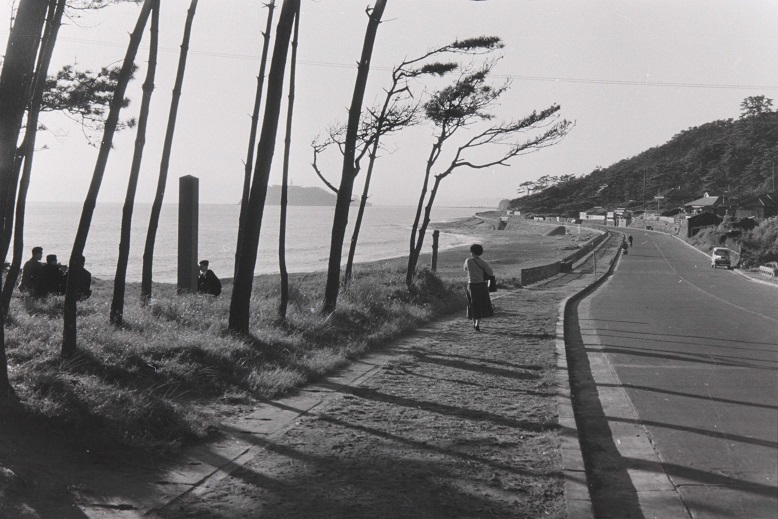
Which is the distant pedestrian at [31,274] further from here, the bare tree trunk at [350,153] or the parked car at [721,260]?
the parked car at [721,260]

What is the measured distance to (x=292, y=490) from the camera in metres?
5.07

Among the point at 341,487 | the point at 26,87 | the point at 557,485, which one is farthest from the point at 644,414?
the point at 26,87

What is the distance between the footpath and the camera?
15.7 feet

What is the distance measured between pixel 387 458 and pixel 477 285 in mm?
7767

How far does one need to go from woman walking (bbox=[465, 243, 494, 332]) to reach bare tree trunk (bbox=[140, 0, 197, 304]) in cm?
631

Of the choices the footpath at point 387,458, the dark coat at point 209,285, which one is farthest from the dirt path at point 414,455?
the dark coat at point 209,285

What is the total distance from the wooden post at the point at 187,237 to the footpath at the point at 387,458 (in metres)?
8.47

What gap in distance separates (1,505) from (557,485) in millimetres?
3381

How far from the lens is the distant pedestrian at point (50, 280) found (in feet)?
46.3

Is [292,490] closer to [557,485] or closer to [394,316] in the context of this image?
[557,485]

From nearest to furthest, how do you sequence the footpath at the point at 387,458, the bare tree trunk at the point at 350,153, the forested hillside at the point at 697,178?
the footpath at the point at 387,458 → the bare tree trunk at the point at 350,153 → the forested hillside at the point at 697,178

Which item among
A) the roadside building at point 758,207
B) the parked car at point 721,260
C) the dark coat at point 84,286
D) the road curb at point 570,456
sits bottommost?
the parked car at point 721,260

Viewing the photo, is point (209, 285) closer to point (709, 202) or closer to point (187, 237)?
point (187, 237)

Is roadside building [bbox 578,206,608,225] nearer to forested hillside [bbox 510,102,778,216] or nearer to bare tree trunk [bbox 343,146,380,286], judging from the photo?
forested hillside [bbox 510,102,778,216]
